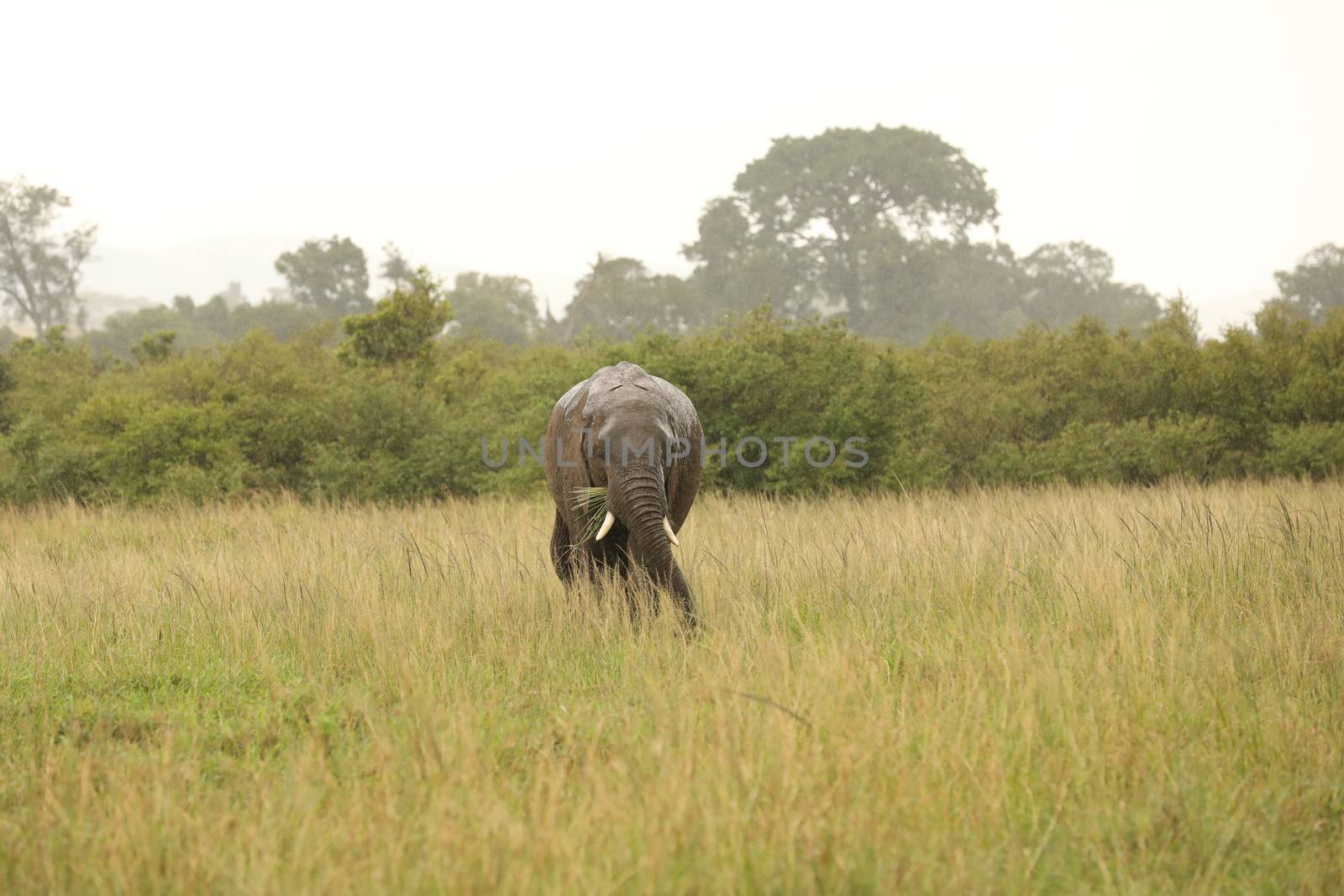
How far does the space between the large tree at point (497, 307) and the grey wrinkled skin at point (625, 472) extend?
46662mm

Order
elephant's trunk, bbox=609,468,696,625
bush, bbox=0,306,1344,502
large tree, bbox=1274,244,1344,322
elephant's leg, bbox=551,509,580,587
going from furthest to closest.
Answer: large tree, bbox=1274,244,1344,322 → bush, bbox=0,306,1344,502 → elephant's leg, bbox=551,509,580,587 → elephant's trunk, bbox=609,468,696,625

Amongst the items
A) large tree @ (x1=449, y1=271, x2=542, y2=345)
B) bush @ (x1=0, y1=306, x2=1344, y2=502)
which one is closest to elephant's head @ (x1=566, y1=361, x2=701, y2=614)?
bush @ (x1=0, y1=306, x2=1344, y2=502)

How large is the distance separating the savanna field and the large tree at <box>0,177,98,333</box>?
230 feet

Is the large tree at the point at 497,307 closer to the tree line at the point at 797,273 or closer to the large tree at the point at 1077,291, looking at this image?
the tree line at the point at 797,273

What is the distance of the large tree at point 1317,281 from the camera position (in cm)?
4788

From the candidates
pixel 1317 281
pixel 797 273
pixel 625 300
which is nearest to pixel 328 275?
pixel 625 300

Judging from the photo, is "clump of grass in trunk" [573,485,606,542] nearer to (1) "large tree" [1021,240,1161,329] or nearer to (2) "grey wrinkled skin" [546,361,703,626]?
(2) "grey wrinkled skin" [546,361,703,626]

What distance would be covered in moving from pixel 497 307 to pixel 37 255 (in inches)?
1301

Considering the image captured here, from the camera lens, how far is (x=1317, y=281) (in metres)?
48.9

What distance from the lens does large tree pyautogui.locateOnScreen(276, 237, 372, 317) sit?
2317 inches

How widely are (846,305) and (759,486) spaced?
49.7 meters

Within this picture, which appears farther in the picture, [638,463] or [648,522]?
[638,463]

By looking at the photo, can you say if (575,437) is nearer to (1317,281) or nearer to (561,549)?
(561,549)

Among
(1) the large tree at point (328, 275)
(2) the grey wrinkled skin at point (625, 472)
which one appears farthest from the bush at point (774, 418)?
(1) the large tree at point (328, 275)
